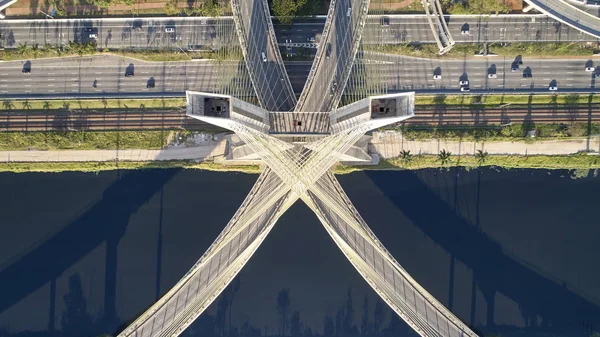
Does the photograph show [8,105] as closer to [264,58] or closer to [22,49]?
[22,49]

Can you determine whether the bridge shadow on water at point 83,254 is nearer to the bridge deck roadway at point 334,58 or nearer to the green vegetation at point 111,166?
the green vegetation at point 111,166

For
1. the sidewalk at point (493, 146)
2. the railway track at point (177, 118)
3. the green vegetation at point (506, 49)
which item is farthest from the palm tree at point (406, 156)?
the green vegetation at point (506, 49)

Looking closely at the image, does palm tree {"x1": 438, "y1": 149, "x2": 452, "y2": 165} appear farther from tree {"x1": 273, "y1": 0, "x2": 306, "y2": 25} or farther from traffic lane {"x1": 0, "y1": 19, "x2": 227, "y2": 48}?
traffic lane {"x1": 0, "y1": 19, "x2": 227, "y2": 48}

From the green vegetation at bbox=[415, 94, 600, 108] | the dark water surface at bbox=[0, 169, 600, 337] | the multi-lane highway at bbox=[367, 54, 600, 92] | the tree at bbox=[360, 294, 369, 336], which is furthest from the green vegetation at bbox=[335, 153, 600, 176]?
the tree at bbox=[360, 294, 369, 336]

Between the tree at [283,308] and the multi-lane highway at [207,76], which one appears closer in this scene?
the tree at [283,308]

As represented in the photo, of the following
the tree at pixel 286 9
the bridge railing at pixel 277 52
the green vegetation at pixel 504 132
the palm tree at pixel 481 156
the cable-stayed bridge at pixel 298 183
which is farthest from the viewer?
the green vegetation at pixel 504 132

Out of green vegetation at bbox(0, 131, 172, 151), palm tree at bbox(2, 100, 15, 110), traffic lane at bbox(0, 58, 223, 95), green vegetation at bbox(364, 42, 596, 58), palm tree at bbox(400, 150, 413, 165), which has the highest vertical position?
green vegetation at bbox(364, 42, 596, 58)
